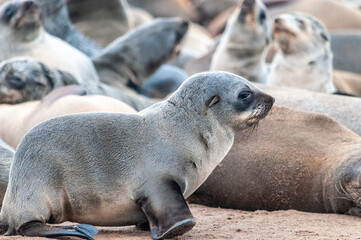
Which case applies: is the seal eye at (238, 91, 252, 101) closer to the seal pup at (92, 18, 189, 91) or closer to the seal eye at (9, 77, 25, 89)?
the seal eye at (9, 77, 25, 89)

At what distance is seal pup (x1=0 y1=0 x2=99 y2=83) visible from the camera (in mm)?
9117

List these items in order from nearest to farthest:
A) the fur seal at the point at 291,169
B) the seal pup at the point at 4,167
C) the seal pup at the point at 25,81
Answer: the seal pup at the point at 4,167
the fur seal at the point at 291,169
the seal pup at the point at 25,81

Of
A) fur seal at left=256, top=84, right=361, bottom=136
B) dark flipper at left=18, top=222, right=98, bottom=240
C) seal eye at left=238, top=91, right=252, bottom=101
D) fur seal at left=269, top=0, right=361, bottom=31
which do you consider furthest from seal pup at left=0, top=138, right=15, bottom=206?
fur seal at left=269, top=0, right=361, bottom=31

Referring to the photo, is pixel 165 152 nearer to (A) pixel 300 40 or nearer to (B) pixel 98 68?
(A) pixel 300 40

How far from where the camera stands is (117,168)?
4355 millimetres

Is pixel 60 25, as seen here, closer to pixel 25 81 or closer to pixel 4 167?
pixel 25 81

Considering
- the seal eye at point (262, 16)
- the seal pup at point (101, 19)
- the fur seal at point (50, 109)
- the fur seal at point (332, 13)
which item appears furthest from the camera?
the fur seal at point (332, 13)

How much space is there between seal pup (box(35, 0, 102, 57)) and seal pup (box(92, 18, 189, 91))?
83cm

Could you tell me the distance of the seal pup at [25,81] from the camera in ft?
25.5

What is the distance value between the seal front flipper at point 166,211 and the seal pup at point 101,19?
906 centimetres

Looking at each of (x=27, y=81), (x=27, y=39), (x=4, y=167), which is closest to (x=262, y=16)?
(x=27, y=39)

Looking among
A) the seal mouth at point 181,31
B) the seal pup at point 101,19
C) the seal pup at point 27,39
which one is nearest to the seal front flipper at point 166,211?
the seal pup at point 27,39

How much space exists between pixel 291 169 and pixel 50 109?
191cm

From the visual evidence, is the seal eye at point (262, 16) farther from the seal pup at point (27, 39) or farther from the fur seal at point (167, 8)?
the fur seal at point (167, 8)
